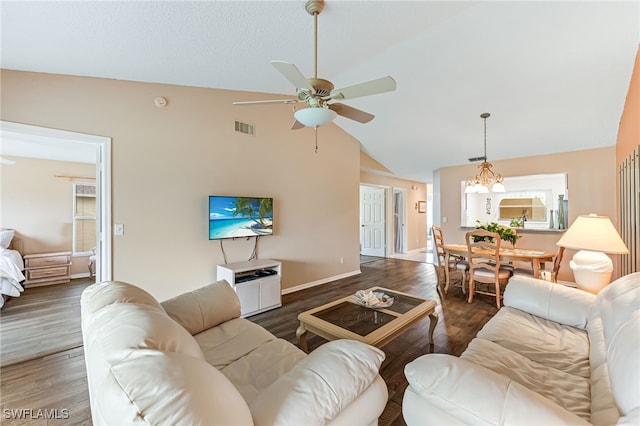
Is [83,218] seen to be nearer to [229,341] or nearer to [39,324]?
[39,324]

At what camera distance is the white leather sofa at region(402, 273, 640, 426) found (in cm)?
87

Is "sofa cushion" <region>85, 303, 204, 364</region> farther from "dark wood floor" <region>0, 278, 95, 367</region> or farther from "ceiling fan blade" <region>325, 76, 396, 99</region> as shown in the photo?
"dark wood floor" <region>0, 278, 95, 367</region>

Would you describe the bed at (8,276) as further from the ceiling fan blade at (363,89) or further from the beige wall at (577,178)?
the beige wall at (577,178)

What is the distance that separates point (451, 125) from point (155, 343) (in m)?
4.92

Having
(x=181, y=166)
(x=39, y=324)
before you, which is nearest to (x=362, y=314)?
(x=181, y=166)

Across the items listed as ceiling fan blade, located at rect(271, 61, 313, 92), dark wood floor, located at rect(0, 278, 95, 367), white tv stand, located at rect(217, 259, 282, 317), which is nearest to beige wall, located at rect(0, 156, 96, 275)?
dark wood floor, located at rect(0, 278, 95, 367)

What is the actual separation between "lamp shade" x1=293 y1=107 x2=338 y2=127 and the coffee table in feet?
4.98

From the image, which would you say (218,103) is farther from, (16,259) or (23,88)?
(16,259)

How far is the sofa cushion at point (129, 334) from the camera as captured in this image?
81cm

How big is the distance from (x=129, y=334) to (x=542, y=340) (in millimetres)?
2272

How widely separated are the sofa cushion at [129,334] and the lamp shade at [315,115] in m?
1.43

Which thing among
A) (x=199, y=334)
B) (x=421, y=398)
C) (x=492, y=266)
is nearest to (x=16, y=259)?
(x=199, y=334)

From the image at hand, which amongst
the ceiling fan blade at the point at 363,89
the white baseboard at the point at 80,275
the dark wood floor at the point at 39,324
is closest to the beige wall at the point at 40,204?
the white baseboard at the point at 80,275

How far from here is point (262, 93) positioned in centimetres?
378
